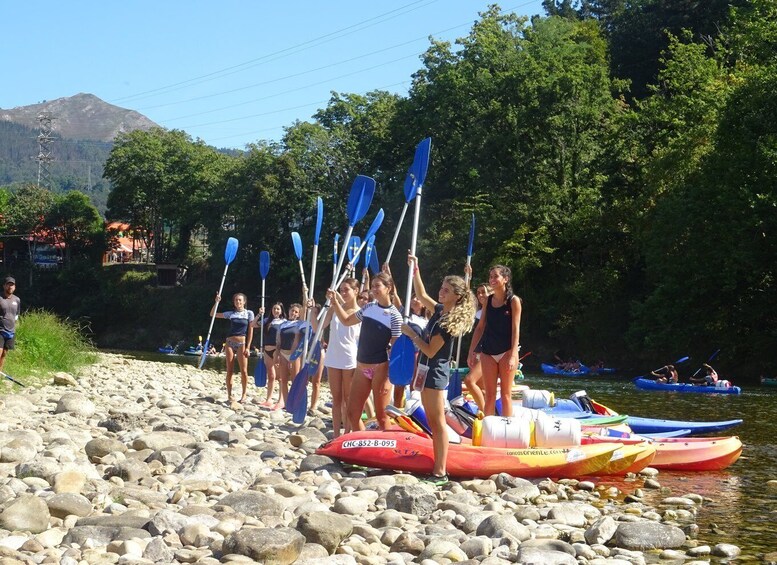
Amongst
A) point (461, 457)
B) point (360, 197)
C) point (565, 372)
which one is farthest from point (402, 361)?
point (565, 372)

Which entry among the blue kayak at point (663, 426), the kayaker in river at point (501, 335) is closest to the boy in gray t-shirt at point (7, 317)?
the kayaker in river at point (501, 335)

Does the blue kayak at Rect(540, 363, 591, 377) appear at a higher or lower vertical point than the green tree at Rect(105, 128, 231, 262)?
lower

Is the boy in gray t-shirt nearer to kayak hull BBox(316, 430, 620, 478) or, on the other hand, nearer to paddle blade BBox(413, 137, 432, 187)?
paddle blade BBox(413, 137, 432, 187)

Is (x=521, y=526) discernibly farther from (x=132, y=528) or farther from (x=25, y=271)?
(x=25, y=271)

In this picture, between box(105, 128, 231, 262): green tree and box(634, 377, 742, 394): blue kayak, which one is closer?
box(634, 377, 742, 394): blue kayak

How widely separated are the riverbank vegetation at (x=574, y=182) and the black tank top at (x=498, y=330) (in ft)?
59.8

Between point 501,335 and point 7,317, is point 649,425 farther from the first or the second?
point 7,317

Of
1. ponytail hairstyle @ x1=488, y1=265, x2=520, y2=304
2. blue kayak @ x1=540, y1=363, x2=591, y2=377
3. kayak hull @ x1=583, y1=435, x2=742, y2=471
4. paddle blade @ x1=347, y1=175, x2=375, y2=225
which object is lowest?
blue kayak @ x1=540, y1=363, x2=591, y2=377

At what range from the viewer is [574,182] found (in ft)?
123

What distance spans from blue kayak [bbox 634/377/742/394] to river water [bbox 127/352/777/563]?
1.52 metres

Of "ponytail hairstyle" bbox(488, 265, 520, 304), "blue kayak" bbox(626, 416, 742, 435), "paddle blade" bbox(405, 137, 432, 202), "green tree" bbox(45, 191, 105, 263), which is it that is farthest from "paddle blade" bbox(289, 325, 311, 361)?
"green tree" bbox(45, 191, 105, 263)

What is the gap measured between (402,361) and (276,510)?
2.31 m

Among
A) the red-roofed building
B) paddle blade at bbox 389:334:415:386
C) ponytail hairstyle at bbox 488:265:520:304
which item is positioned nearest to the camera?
paddle blade at bbox 389:334:415:386

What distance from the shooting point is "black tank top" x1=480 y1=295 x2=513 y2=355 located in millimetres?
9422
